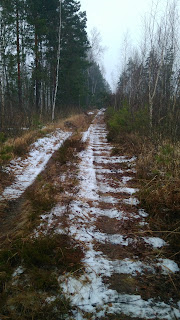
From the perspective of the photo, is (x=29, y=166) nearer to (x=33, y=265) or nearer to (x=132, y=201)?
(x=132, y=201)

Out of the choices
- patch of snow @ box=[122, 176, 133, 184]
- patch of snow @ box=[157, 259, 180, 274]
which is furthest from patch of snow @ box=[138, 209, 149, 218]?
patch of snow @ box=[122, 176, 133, 184]

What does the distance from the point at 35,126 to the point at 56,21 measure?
42.7 feet

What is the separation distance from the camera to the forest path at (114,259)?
1820mm

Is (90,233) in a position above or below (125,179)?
below

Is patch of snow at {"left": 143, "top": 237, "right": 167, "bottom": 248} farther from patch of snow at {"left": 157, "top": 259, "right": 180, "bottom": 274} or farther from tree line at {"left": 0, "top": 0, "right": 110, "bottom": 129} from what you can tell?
tree line at {"left": 0, "top": 0, "right": 110, "bottom": 129}

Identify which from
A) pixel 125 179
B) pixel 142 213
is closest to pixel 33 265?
pixel 142 213

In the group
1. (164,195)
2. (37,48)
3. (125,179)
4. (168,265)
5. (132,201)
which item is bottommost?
(168,265)

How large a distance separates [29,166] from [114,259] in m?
4.30

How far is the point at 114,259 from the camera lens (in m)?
2.42

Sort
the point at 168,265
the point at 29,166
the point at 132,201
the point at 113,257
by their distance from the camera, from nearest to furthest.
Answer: the point at 168,265 → the point at 113,257 → the point at 132,201 → the point at 29,166

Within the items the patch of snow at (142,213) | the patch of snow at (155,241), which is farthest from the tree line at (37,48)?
the patch of snow at (155,241)

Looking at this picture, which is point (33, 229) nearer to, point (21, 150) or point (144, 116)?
point (21, 150)

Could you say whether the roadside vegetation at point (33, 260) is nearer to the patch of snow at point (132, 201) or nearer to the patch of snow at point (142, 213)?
the patch of snow at point (132, 201)

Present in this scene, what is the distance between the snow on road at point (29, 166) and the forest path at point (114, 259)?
128cm
